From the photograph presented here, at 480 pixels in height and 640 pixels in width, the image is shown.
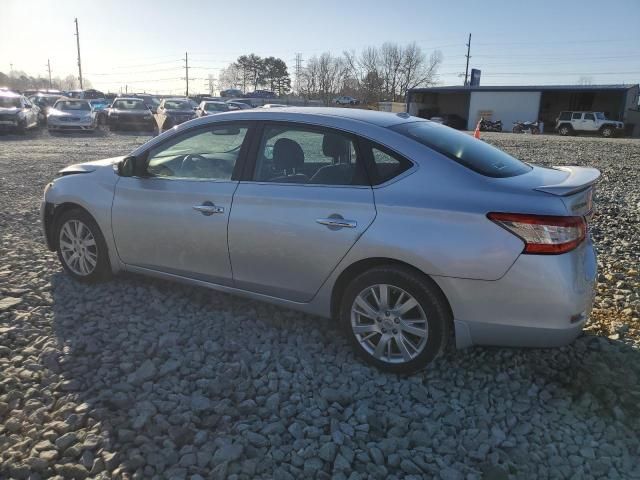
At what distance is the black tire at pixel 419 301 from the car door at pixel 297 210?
0.24 meters

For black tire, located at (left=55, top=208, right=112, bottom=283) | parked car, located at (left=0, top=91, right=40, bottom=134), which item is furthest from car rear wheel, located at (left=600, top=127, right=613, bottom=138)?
black tire, located at (left=55, top=208, right=112, bottom=283)

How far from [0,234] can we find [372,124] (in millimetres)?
5103

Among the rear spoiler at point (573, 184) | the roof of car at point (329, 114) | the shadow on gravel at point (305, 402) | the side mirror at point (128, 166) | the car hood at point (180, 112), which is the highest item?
the car hood at point (180, 112)

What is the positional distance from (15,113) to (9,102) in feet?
3.82

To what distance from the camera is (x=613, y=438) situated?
9.27 ft

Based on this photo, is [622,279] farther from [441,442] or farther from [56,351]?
[56,351]

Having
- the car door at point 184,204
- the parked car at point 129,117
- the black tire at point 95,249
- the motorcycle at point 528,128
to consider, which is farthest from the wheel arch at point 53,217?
the motorcycle at point 528,128

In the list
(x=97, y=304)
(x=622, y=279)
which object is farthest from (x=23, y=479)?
(x=622, y=279)

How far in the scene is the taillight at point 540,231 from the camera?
2.88 metres

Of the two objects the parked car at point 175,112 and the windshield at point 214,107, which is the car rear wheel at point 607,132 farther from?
the parked car at point 175,112

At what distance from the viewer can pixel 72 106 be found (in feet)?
77.8

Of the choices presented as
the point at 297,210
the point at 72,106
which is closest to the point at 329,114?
the point at 297,210

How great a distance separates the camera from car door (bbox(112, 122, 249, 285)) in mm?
3861

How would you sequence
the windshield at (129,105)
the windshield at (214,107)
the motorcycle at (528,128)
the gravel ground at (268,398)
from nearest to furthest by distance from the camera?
1. the gravel ground at (268,398)
2. the windshield at (214,107)
3. the windshield at (129,105)
4. the motorcycle at (528,128)
